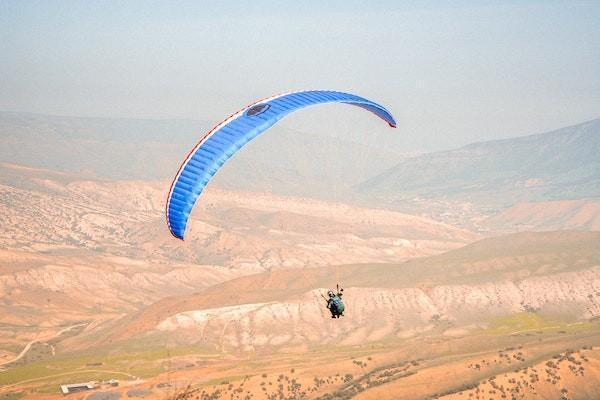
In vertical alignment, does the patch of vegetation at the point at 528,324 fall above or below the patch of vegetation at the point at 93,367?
below

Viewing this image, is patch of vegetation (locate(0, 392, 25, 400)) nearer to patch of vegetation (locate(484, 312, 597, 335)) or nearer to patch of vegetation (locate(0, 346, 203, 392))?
patch of vegetation (locate(0, 346, 203, 392))

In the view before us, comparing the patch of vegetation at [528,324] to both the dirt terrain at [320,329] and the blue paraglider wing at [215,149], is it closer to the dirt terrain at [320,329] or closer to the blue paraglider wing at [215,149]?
the dirt terrain at [320,329]

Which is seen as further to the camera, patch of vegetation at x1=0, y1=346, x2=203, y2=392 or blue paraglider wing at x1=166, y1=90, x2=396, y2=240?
patch of vegetation at x1=0, y1=346, x2=203, y2=392

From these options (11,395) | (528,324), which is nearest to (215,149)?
(11,395)

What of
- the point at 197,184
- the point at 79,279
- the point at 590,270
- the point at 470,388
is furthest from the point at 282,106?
the point at 79,279

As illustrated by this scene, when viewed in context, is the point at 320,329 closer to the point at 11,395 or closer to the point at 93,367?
the point at 93,367

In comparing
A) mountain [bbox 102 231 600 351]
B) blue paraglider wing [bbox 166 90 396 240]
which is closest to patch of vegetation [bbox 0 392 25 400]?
mountain [bbox 102 231 600 351]

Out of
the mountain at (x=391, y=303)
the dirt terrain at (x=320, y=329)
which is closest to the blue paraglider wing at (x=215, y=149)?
the dirt terrain at (x=320, y=329)

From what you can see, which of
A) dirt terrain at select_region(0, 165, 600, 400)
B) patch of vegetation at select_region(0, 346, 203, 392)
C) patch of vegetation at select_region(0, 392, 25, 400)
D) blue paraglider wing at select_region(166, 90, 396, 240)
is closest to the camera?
blue paraglider wing at select_region(166, 90, 396, 240)

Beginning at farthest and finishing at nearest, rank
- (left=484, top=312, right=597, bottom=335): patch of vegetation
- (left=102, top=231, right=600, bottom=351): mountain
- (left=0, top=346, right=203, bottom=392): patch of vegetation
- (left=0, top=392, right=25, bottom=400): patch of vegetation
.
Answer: (left=102, top=231, right=600, bottom=351): mountain < (left=484, top=312, right=597, bottom=335): patch of vegetation < (left=0, top=346, right=203, bottom=392): patch of vegetation < (left=0, top=392, right=25, bottom=400): patch of vegetation
